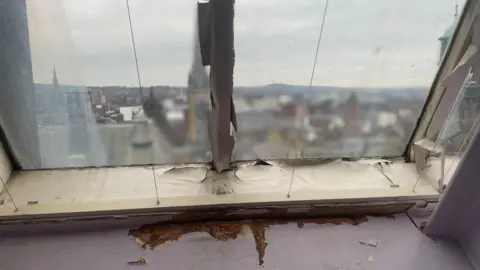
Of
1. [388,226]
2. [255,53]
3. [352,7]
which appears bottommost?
[388,226]

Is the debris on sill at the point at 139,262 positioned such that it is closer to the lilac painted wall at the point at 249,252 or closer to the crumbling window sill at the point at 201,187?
the lilac painted wall at the point at 249,252

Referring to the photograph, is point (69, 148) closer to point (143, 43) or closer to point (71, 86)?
point (71, 86)

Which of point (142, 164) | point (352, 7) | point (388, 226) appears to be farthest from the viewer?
point (142, 164)

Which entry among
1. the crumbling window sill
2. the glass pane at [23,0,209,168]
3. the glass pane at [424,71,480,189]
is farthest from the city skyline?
the crumbling window sill

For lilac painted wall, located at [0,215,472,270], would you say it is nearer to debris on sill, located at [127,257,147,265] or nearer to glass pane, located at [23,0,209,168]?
debris on sill, located at [127,257,147,265]

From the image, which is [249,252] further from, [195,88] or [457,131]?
[457,131]

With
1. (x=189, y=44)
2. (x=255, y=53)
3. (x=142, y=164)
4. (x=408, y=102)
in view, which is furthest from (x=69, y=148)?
(x=408, y=102)
